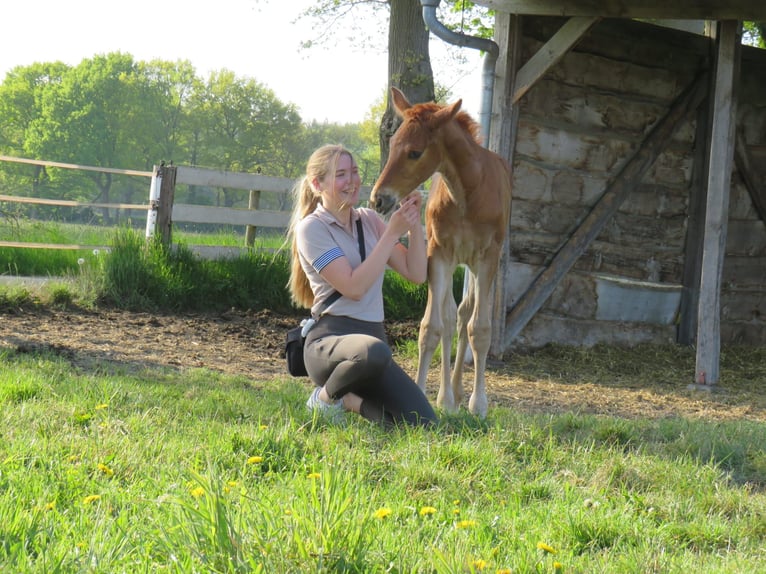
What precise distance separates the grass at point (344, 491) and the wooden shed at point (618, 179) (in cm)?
410

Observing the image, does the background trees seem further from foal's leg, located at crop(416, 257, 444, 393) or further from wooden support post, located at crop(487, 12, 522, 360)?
foal's leg, located at crop(416, 257, 444, 393)

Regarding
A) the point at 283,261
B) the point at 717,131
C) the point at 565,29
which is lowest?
the point at 283,261

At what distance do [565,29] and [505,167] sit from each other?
215 cm

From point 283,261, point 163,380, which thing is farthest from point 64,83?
point 163,380

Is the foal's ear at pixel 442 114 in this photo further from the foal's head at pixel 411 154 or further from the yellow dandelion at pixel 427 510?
the yellow dandelion at pixel 427 510

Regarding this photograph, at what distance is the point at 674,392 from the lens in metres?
7.09

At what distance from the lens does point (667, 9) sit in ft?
23.4

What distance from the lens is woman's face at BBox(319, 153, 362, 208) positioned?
4355 millimetres

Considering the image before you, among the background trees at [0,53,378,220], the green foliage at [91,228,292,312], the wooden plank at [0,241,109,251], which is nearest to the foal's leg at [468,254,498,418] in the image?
the green foliage at [91,228,292,312]

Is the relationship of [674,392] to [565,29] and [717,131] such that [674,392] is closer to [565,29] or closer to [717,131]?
[717,131]

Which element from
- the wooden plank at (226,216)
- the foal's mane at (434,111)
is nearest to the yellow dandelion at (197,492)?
the foal's mane at (434,111)

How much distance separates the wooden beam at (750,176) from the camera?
9273 mm

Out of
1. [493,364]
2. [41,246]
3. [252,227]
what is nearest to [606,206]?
[493,364]

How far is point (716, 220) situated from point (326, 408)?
15.1 ft
